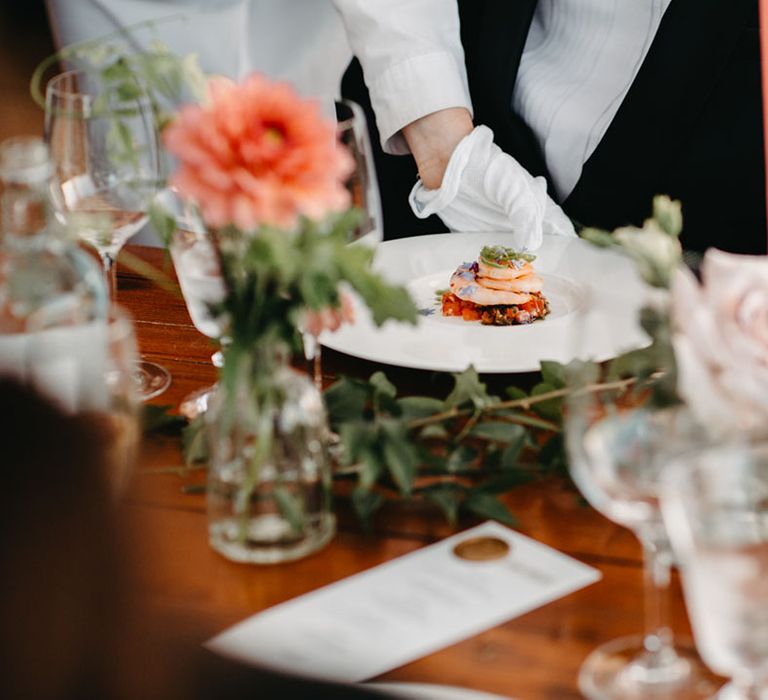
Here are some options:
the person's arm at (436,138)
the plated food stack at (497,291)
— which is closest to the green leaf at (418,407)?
the plated food stack at (497,291)

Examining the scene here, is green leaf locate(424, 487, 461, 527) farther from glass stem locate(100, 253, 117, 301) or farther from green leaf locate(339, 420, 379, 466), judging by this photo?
glass stem locate(100, 253, 117, 301)

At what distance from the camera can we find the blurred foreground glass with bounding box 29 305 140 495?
0.71 meters

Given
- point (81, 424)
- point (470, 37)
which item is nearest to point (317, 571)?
point (81, 424)

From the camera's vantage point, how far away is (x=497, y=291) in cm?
128

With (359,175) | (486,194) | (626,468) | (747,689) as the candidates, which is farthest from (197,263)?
(486,194)

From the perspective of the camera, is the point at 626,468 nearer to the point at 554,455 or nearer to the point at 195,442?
the point at 554,455

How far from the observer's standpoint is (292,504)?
2.55ft

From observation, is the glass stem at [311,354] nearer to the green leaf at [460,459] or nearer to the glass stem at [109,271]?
the green leaf at [460,459]

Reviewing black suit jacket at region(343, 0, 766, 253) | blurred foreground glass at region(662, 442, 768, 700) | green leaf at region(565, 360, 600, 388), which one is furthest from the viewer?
black suit jacket at region(343, 0, 766, 253)

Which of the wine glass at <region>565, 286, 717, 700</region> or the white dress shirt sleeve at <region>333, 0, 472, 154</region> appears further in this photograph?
the white dress shirt sleeve at <region>333, 0, 472, 154</region>

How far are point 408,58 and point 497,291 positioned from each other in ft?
2.16

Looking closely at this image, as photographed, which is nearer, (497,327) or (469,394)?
(469,394)

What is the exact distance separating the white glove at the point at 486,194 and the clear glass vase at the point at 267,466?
0.75m

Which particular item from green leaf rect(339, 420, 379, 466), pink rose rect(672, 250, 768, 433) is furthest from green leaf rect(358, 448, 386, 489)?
pink rose rect(672, 250, 768, 433)
